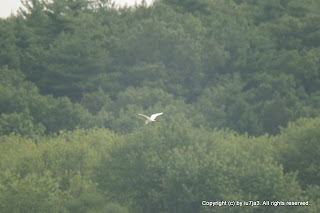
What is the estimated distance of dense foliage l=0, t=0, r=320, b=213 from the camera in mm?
37688

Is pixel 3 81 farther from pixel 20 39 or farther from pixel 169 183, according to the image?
pixel 169 183

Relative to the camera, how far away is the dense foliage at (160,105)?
124ft

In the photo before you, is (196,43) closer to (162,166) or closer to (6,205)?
(162,166)

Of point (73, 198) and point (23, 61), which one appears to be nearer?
point (73, 198)

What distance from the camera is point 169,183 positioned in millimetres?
37844

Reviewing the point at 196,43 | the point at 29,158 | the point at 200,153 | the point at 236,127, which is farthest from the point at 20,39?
the point at 200,153

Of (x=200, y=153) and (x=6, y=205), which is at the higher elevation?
(x=200, y=153)

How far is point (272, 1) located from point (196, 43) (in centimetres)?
1164

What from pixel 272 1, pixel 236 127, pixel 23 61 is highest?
pixel 272 1

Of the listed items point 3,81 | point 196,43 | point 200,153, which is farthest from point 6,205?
point 196,43

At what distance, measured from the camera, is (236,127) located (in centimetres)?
6862

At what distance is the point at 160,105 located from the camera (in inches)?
2623

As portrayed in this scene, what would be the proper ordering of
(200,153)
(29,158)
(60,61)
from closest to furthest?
(200,153), (29,158), (60,61)

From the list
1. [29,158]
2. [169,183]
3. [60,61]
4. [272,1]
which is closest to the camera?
[169,183]
